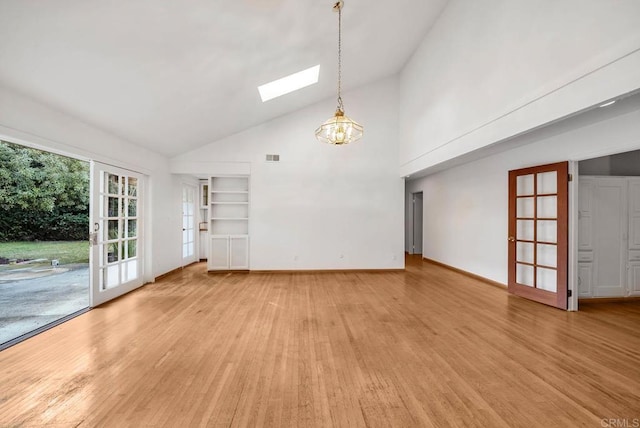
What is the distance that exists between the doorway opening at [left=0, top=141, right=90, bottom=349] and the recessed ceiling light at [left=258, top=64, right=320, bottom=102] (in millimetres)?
4636

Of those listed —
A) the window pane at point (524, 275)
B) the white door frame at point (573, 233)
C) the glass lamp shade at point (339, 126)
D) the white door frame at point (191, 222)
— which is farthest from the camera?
the white door frame at point (191, 222)

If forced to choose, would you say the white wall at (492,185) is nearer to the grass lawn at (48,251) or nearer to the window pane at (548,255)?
the window pane at (548,255)

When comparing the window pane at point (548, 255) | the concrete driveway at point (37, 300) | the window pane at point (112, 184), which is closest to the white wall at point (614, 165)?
the window pane at point (548, 255)

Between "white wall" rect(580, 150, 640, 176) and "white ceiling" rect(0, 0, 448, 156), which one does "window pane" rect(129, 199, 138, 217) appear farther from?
"white wall" rect(580, 150, 640, 176)

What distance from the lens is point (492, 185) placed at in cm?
555

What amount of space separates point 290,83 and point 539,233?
517 cm

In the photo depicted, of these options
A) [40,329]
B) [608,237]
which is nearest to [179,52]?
[40,329]

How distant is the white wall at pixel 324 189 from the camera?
6539 millimetres

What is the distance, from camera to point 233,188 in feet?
22.4

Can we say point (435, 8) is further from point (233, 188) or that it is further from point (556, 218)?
point (233, 188)

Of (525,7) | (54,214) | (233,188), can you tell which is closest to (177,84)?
(233,188)

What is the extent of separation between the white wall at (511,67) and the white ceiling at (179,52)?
0.88 meters

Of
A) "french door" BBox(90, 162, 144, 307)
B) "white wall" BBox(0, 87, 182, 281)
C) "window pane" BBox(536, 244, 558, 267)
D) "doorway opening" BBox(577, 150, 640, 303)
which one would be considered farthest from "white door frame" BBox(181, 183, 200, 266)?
"doorway opening" BBox(577, 150, 640, 303)

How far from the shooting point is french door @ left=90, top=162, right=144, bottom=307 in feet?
13.4
